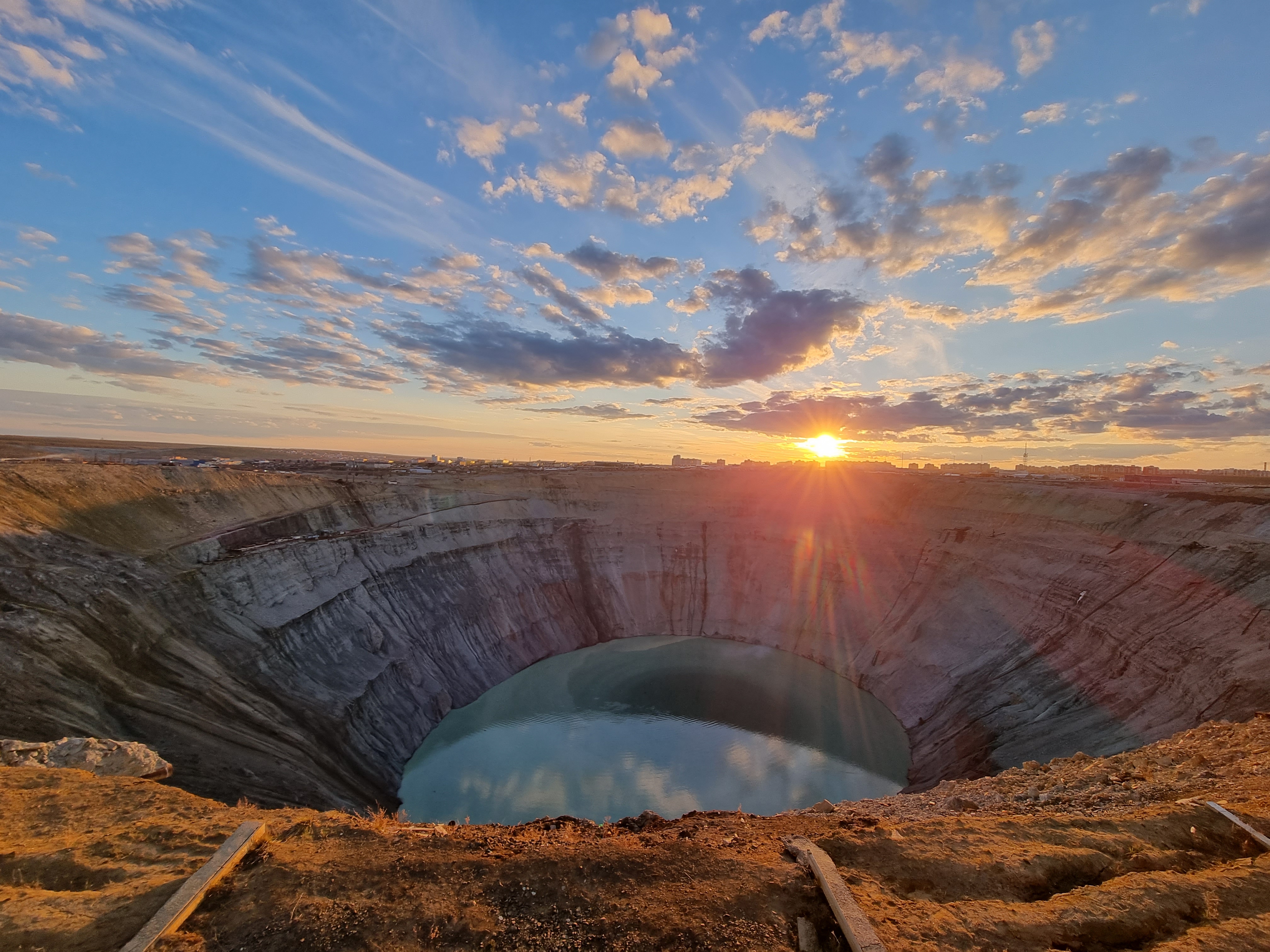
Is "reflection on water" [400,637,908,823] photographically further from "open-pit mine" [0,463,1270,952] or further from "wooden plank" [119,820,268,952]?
"wooden plank" [119,820,268,952]

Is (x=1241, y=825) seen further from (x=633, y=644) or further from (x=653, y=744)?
(x=633, y=644)

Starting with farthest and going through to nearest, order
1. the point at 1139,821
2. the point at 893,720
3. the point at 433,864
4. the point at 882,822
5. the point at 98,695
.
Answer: the point at 893,720, the point at 98,695, the point at 882,822, the point at 1139,821, the point at 433,864

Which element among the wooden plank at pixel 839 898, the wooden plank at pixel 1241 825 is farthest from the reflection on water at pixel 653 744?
the wooden plank at pixel 1241 825

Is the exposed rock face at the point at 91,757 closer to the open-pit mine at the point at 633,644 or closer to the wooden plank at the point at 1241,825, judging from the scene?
the open-pit mine at the point at 633,644

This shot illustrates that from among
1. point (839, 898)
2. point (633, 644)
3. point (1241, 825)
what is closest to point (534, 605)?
point (633, 644)

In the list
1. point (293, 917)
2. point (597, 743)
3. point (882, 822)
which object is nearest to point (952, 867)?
point (882, 822)

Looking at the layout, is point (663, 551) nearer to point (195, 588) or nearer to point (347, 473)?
point (347, 473)

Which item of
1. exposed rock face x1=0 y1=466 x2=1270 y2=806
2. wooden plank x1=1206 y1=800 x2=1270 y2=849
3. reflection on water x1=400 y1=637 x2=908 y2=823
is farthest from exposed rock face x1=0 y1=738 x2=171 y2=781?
wooden plank x1=1206 y1=800 x2=1270 y2=849
